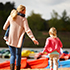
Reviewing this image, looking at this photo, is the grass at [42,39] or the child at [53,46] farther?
the grass at [42,39]

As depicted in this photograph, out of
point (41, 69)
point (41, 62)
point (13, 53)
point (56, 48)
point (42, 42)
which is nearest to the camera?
point (13, 53)

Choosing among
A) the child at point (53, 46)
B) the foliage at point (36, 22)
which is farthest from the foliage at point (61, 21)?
the child at point (53, 46)

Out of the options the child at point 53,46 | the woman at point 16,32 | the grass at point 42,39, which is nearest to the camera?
the woman at point 16,32

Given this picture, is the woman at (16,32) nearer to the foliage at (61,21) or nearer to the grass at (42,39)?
the grass at (42,39)

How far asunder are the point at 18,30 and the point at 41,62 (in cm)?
202

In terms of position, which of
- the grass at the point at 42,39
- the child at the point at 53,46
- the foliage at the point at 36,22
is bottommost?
the grass at the point at 42,39

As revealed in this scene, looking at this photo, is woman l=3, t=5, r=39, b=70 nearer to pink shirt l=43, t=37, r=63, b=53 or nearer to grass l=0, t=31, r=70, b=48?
pink shirt l=43, t=37, r=63, b=53

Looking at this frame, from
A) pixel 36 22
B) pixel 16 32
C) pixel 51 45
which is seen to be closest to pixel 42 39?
pixel 36 22

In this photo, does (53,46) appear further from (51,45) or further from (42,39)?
(42,39)

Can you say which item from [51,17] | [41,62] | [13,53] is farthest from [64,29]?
[13,53]

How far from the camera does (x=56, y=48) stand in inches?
155

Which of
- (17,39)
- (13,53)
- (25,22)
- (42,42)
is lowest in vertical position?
(42,42)

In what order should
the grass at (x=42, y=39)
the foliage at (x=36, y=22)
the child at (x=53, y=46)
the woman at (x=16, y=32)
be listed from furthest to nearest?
the foliage at (x=36, y=22) → the grass at (x=42, y=39) → the child at (x=53, y=46) → the woman at (x=16, y=32)

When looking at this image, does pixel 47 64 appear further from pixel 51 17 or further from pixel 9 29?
pixel 51 17
